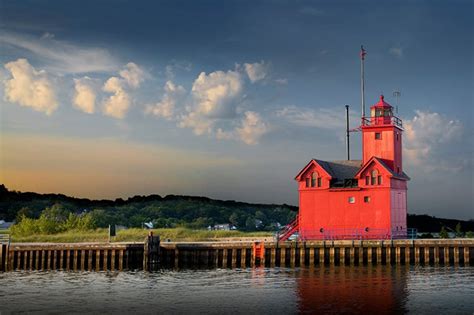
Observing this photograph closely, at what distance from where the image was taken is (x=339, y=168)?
3002 inches

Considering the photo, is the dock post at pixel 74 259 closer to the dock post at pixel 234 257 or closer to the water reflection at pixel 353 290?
the dock post at pixel 234 257

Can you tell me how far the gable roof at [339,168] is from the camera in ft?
244

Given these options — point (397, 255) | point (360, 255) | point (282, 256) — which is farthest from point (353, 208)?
point (282, 256)

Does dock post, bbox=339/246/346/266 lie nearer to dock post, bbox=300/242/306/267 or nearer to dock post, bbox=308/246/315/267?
dock post, bbox=308/246/315/267

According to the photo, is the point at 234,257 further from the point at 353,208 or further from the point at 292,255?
the point at 353,208

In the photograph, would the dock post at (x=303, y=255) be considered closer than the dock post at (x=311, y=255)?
No

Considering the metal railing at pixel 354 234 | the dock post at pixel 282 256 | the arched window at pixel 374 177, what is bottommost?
the dock post at pixel 282 256

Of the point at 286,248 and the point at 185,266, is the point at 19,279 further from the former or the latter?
the point at 286,248

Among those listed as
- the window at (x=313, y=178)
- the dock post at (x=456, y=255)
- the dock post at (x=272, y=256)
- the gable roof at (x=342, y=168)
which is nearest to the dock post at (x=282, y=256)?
the dock post at (x=272, y=256)

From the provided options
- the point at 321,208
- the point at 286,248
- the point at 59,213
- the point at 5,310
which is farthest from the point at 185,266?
the point at 59,213

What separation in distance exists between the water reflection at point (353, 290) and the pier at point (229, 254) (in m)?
3.67

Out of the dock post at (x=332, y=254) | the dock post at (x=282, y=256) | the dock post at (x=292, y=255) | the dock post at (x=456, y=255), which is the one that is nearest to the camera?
the dock post at (x=456, y=255)

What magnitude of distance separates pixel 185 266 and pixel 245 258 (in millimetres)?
6639

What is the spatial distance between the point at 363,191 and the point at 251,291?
27.9 m
